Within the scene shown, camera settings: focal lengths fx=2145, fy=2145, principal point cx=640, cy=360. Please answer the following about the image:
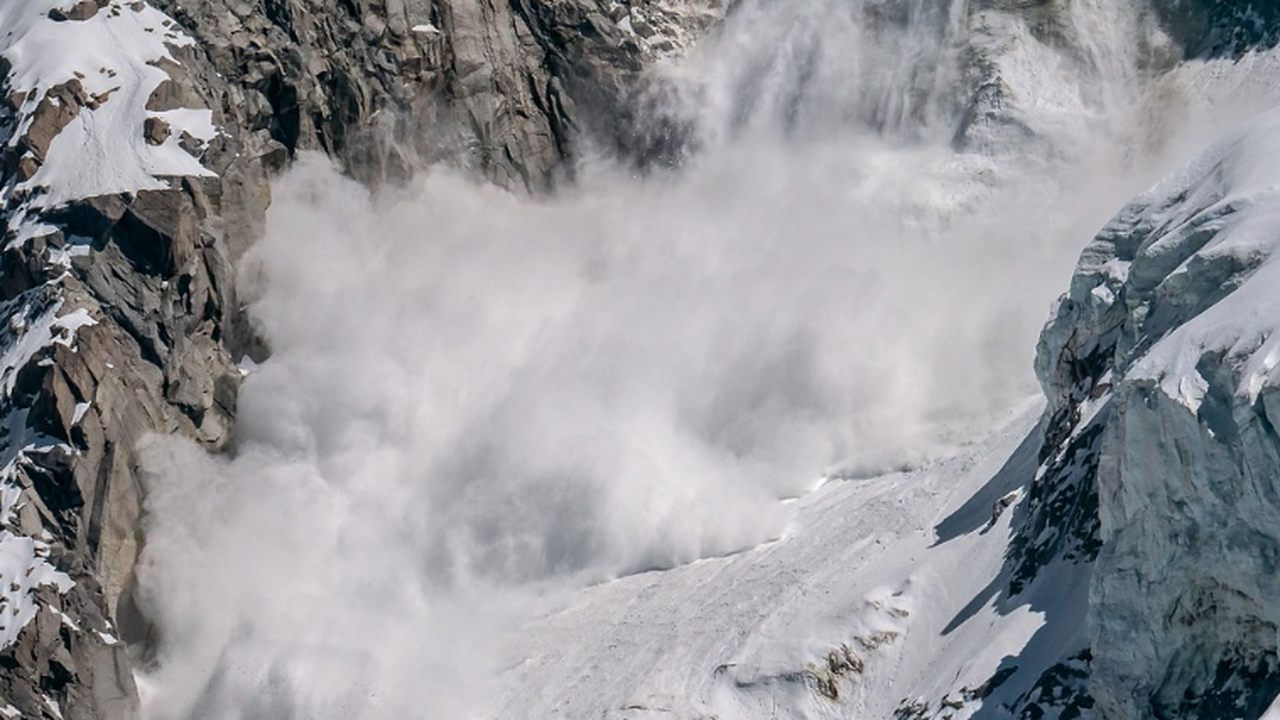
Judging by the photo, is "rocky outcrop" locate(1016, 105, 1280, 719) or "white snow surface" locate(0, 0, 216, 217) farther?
"white snow surface" locate(0, 0, 216, 217)

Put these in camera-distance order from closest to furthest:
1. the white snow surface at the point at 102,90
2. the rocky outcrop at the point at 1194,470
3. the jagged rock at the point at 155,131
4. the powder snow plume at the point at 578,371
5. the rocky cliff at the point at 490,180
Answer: the rocky outcrop at the point at 1194,470
the rocky cliff at the point at 490,180
the powder snow plume at the point at 578,371
the white snow surface at the point at 102,90
the jagged rock at the point at 155,131

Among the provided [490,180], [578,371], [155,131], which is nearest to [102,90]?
[155,131]

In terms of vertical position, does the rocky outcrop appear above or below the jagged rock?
above

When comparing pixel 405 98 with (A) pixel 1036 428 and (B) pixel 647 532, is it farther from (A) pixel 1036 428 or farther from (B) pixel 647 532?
(A) pixel 1036 428

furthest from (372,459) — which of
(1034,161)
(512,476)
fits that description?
(1034,161)

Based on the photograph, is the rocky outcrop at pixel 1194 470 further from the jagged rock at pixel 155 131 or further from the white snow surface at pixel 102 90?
the jagged rock at pixel 155 131

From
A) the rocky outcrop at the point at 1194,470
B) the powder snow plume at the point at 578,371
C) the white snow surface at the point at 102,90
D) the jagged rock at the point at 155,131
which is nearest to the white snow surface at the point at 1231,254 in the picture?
the rocky outcrop at the point at 1194,470

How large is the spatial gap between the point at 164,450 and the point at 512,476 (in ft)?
49.6

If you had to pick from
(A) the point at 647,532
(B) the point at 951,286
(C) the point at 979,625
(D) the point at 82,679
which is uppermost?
(C) the point at 979,625

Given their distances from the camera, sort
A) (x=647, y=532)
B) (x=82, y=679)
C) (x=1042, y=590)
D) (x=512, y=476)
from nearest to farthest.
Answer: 1. (x=1042, y=590)
2. (x=82, y=679)
3. (x=647, y=532)
4. (x=512, y=476)

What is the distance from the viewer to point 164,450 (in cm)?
9138

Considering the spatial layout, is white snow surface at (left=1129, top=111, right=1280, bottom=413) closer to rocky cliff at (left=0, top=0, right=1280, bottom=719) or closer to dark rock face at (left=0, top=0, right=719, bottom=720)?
rocky cliff at (left=0, top=0, right=1280, bottom=719)

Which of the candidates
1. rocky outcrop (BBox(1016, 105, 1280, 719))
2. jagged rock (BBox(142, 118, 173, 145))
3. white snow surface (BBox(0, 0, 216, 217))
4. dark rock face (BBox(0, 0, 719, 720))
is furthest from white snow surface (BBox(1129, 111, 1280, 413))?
Answer: jagged rock (BBox(142, 118, 173, 145))

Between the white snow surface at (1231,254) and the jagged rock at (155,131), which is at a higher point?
the white snow surface at (1231,254)
